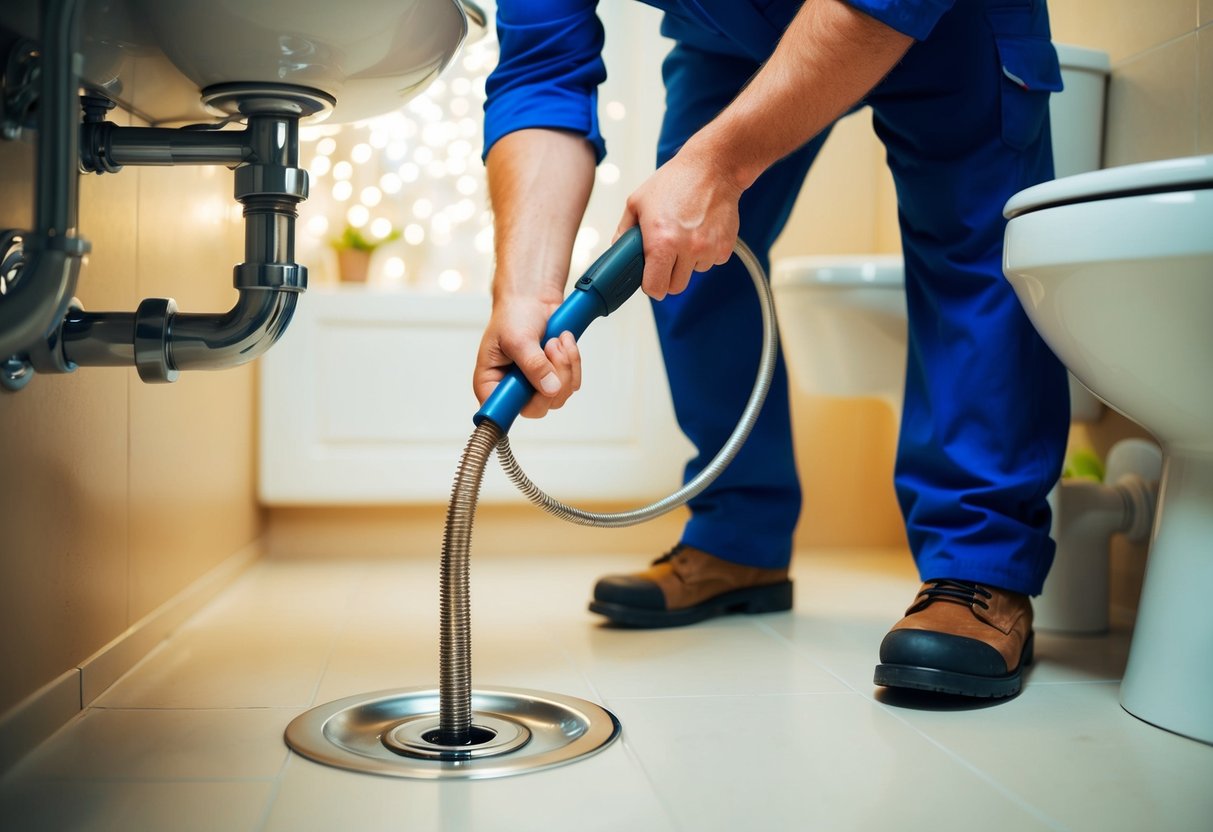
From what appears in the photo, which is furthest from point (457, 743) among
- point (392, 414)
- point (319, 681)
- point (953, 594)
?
point (392, 414)

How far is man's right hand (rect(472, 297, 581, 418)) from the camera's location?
0.81 m

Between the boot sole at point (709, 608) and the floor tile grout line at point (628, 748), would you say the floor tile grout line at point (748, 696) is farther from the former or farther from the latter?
the boot sole at point (709, 608)

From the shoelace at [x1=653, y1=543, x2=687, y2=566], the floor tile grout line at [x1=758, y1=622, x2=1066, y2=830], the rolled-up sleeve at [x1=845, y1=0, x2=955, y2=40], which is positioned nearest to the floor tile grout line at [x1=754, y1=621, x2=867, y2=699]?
the floor tile grout line at [x1=758, y1=622, x2=1066, y2=830]

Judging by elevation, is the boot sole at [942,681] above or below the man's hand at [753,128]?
below

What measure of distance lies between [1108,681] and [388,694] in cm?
68

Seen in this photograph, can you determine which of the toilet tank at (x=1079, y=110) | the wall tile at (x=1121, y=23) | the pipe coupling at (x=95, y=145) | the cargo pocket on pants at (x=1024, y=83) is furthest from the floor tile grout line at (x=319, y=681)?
the wall tile at (x=1121, y=23)

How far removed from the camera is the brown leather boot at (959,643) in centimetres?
95

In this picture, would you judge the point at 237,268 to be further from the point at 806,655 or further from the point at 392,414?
the point at 392,414

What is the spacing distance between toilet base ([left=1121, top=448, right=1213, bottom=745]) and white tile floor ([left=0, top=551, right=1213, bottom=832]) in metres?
0.03

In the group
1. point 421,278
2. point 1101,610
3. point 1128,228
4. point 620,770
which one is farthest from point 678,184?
point 421,278

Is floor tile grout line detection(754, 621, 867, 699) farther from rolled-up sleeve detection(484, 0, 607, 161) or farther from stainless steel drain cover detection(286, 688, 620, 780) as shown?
rolled-up sleeve detection(484, 0, 607, 161)

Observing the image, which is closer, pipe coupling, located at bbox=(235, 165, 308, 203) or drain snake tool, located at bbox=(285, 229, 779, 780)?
drain snake tool, located at bbox=(285, 229, 779, 780)

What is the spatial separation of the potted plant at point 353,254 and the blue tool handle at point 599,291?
47.6 inches

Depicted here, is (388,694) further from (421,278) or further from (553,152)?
(421,278)
